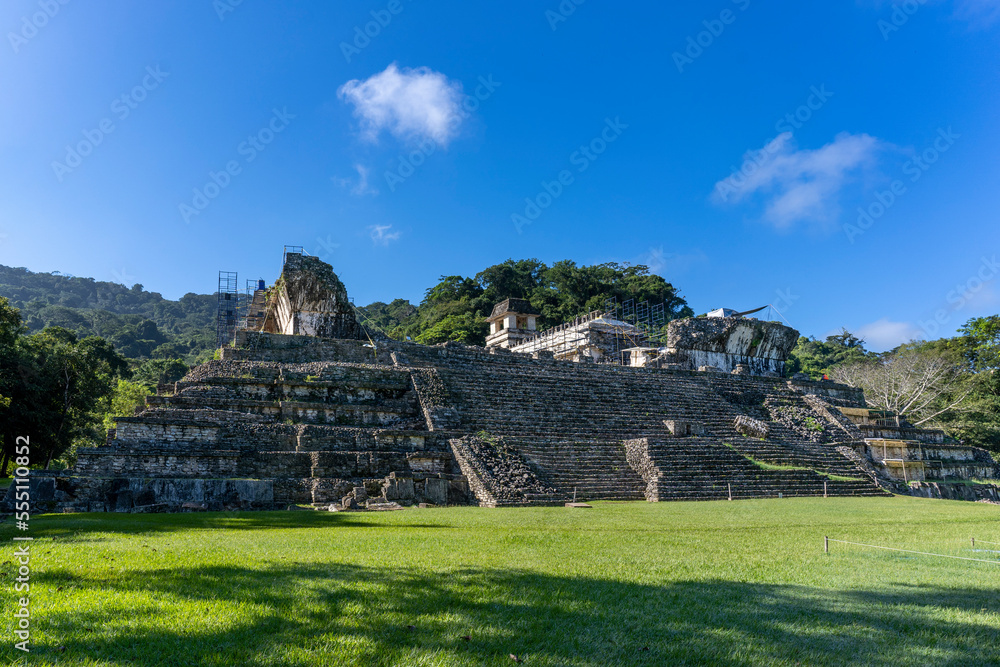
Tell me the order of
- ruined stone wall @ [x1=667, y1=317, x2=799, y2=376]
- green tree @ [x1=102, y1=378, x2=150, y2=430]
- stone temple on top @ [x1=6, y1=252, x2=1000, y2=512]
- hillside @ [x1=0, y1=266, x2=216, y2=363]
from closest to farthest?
stone temple on top @ [x1=6, y1=252, x2=1000, y2=512] → ruined stone wall @ [x1=667, y1=317, x2=799, y2=376] → green tree @ [x1=102, y1=378, x2=150, y2=430] → hillside @ [x1=0, y1=266, x2=216, y2=363]

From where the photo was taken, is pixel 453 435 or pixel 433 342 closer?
pixel 453 435

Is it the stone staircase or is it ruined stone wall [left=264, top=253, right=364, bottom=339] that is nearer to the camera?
the stone staircase

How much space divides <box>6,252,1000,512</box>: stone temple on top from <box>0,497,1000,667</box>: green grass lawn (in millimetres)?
3666

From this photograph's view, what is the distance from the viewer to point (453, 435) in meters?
12.7

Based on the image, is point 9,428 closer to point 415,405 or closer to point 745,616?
point 415,405

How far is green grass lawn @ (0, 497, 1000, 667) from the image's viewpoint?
2.58 meters

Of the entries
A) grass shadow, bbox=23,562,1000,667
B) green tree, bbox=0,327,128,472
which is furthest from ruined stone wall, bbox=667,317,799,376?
grass shadow, bbox=23,562,1000,667

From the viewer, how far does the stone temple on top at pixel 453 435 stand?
10047mm

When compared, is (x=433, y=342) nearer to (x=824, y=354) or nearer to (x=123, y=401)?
(x=123, y=401)

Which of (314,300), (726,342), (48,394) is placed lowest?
(48,394)

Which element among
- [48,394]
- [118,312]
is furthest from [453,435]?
[118,312]

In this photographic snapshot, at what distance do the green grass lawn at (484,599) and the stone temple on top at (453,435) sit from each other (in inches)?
144

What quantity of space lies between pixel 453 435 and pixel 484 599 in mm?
9347

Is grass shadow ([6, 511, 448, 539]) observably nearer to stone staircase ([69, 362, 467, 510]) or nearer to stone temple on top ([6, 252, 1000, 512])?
stone temple on top ([6, 252, 1000, 512])
